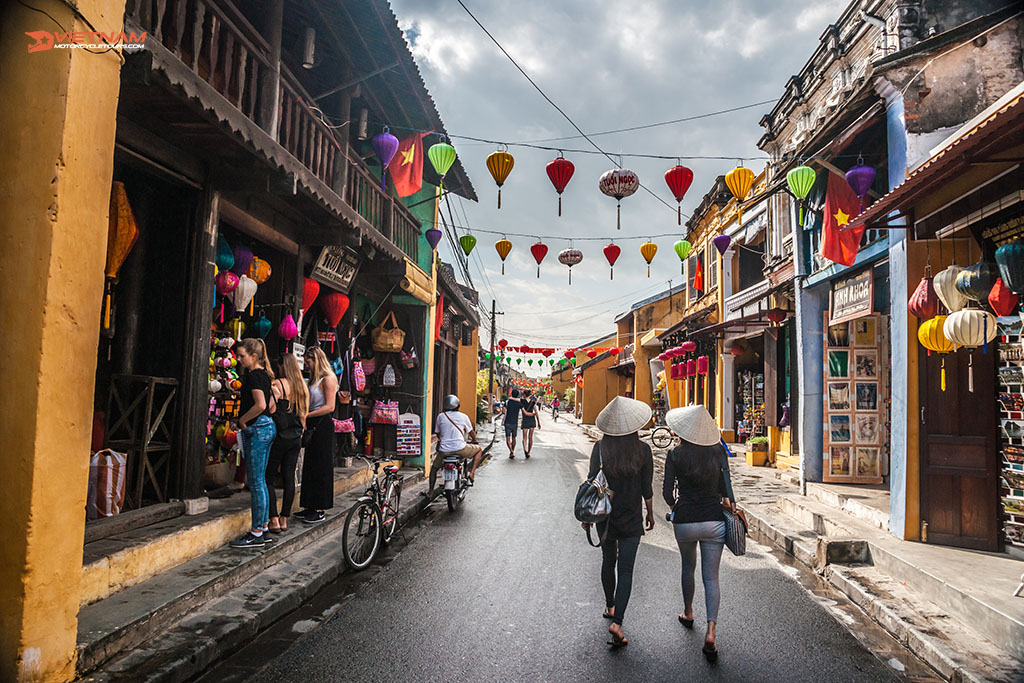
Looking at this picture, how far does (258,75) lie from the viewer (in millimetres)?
6602

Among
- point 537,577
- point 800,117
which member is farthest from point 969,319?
point 800,117

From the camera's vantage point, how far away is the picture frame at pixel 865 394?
11266 millimetres

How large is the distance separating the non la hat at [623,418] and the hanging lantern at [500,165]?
17.6 feet

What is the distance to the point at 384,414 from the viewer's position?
1266 cm

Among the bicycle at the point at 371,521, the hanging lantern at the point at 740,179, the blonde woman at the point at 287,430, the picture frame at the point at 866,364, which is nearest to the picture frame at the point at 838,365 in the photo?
the picture frame at the point at 866,364

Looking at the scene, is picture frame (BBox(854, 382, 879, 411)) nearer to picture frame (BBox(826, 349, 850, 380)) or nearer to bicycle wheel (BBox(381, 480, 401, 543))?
picture frame (BBox(826, 349, 850, 380))

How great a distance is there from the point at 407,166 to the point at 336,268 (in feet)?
8.25

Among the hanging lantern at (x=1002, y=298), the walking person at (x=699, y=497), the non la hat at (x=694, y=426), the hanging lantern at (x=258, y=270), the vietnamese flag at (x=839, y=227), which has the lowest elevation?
the walking person at (x=699, y=497)

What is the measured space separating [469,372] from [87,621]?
23785 millimetres

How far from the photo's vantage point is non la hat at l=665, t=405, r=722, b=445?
15.3 feet

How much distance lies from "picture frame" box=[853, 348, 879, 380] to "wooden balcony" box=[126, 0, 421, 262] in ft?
29.6

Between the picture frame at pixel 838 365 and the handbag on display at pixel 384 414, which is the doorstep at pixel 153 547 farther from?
the picture frame at pixel 838 365

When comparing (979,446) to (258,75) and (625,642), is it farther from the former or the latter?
(258,75)

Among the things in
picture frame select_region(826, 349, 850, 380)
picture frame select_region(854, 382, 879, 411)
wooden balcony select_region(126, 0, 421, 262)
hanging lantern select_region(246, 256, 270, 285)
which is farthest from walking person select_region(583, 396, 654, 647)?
picture frame select_region(854, 382, 879, 411)
